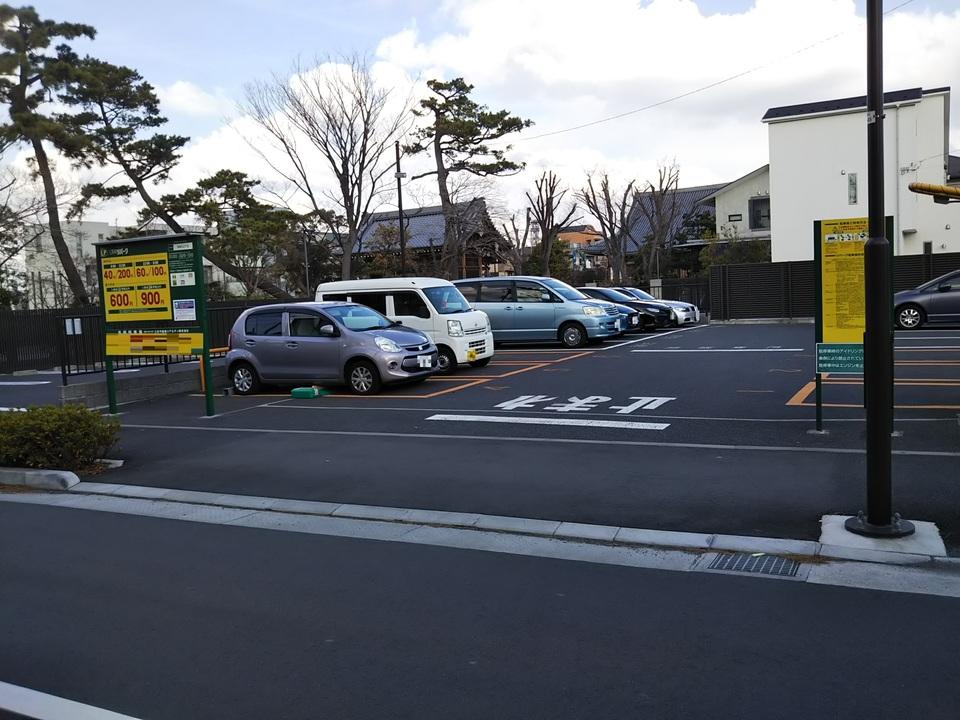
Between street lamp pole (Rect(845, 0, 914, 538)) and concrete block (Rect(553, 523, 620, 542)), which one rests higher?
street lamp pole (Rect(845, 0, 914, 538))

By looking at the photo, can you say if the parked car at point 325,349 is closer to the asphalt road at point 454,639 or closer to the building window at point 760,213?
the asphalt road at point 454,639

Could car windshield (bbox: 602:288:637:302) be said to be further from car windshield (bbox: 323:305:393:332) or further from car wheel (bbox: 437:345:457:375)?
car windshield (bbox: 323:305:393:332)

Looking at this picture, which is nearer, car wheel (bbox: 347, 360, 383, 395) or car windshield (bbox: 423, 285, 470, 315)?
car wheel (bbox: 347, 360, 383, 395)

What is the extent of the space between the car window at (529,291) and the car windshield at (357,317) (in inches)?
271

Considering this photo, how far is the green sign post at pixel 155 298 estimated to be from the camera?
494 inches

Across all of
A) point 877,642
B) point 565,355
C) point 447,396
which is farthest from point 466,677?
point 565,355

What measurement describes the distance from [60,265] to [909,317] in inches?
1824

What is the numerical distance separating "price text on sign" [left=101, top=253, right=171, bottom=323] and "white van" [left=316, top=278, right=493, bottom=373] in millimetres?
5165

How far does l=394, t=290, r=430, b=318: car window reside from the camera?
667 inches

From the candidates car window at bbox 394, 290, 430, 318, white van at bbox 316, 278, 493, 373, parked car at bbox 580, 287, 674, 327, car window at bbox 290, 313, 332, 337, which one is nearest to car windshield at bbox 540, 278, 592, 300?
white van at bbox 316, 278, 493, 373

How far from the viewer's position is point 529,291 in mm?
22109

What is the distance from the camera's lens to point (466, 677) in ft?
13.5

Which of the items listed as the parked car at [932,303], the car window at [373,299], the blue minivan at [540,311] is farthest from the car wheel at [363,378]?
the parked car at [932,303]

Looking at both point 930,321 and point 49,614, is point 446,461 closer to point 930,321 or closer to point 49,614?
point 49,614
